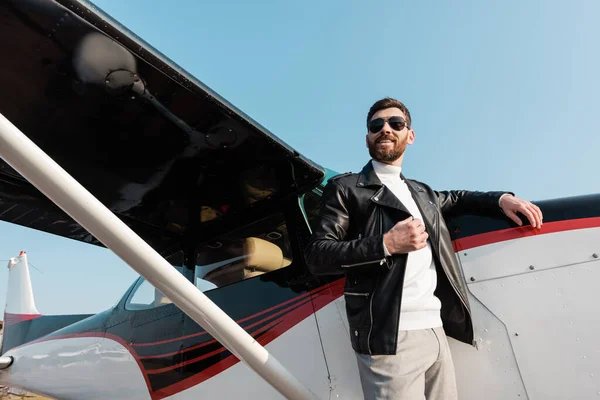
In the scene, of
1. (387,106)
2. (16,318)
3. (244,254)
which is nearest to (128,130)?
(244,254)

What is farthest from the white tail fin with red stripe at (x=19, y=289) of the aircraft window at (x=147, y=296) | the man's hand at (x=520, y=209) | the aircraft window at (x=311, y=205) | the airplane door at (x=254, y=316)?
the man's hand at (x=520, y=209)

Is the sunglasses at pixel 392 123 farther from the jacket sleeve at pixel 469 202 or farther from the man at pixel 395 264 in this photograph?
the jacket sleeve at pixel 469 202

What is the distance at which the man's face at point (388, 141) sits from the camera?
2.05 metres

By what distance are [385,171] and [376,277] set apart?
590 mm

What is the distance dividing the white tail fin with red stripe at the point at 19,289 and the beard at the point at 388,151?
8.87 m

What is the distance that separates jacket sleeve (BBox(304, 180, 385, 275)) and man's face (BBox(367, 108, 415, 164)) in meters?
0.29

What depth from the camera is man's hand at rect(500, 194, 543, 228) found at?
6.46 feet

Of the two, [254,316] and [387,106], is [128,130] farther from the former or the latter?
[387,106]

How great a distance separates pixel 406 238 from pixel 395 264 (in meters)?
0.17

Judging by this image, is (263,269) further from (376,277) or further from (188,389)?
(376,277)

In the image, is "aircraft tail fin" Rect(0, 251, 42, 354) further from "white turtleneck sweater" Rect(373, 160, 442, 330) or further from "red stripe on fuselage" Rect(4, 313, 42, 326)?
"white turtleneck sweater" Rect(373, 160, 442, 330)

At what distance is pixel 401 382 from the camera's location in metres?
1.56

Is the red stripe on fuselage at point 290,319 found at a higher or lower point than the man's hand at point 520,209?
lower

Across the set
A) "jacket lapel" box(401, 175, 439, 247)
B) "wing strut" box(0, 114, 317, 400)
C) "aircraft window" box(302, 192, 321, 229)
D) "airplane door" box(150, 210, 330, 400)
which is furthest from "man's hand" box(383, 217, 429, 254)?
"aircraft window" box(302, 192, 321, 229)
